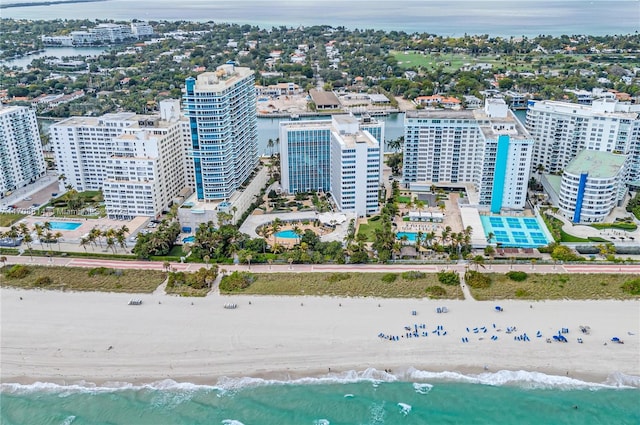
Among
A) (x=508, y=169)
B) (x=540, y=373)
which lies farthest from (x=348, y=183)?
(x=540, y=373)

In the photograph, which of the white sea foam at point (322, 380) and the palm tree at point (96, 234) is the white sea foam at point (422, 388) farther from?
the palm tree at point (96, 234)

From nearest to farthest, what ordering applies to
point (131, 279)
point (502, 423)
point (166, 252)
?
1. point (502, 423)
2. point (131, 279)
3. point (166, 252)

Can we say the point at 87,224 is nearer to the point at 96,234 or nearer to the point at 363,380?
the point at 96,234

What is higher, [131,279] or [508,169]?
[508,169]


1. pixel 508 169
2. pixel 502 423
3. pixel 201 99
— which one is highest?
pixel 201 99

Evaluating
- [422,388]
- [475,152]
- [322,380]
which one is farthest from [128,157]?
[422,388]

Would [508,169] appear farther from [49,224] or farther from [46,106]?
[46,106]

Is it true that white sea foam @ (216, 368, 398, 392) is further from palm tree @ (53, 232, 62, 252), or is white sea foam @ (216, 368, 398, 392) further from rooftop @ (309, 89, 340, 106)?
rooftop @ (309, 89, 340, 106)
